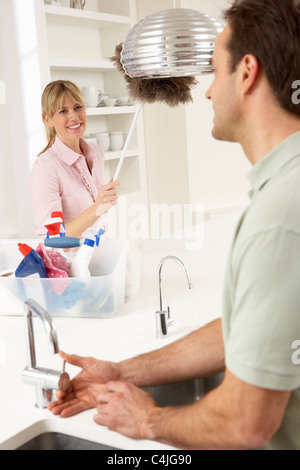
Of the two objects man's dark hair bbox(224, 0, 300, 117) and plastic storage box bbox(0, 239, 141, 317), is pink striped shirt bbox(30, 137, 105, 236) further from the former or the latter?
man's dark hair bbox(224, 0, 300, 117)

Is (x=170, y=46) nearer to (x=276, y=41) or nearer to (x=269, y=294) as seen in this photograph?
(x=276, y=41)

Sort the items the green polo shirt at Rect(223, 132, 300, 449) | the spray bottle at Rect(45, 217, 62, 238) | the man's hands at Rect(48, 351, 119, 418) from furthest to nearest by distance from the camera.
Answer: the spray bottle at Rect(45, 217, 62, 238)
the man's hands at Rect(48, 351, 119, 418)
the green polo shirt at Rect(223, 132, 300, 449)

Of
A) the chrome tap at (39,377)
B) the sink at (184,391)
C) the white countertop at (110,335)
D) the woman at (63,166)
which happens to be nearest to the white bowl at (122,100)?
the woman at (63,166)

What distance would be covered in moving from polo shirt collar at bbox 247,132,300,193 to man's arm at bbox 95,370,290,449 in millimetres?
325

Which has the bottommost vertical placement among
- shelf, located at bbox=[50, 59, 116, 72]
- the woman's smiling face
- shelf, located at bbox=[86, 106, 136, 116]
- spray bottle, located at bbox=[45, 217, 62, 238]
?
spray bottle, located at bbox=[45, 217, 62, 238]

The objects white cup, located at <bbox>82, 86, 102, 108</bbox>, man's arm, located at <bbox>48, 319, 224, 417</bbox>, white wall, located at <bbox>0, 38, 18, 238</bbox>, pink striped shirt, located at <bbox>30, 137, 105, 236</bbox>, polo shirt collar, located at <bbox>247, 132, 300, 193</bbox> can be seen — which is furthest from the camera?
white cup, located at <bbox>82, 86, 102, 108</bbox>

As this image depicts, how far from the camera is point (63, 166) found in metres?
2.71

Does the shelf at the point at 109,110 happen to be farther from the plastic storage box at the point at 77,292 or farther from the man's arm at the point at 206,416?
the man's arm at the point at 206,416

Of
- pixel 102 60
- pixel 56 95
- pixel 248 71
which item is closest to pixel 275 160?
pixel 248 71

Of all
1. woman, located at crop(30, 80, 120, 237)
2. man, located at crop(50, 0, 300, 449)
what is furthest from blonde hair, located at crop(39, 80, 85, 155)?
man, located at crop(50, 0, 300, 449)

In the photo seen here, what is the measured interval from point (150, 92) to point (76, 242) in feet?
1.76

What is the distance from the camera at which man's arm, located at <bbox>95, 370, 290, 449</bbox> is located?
896mm
